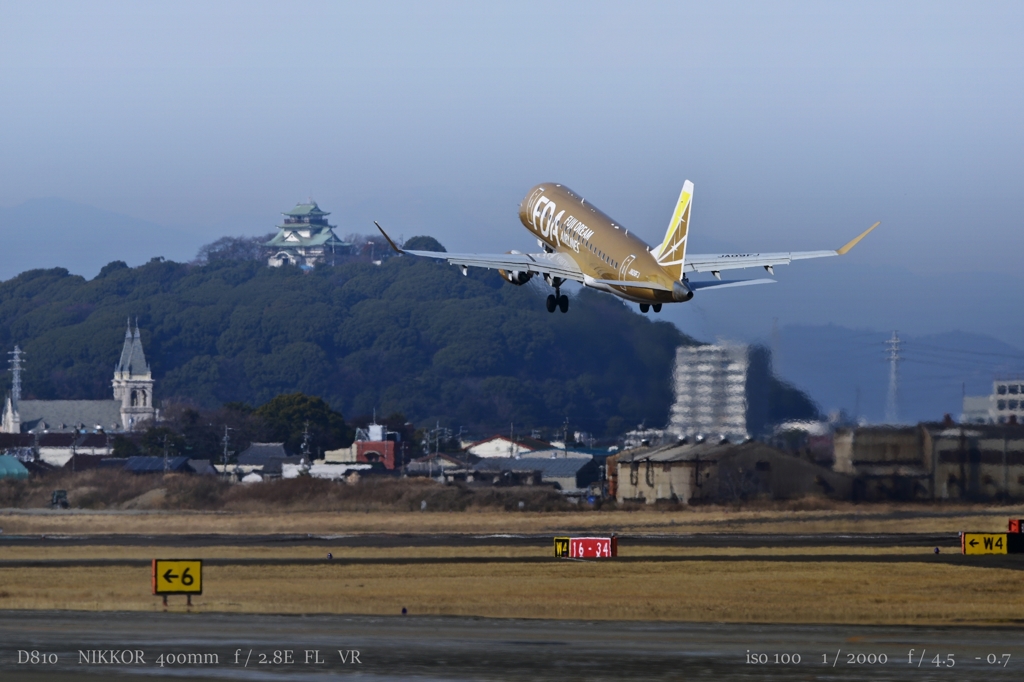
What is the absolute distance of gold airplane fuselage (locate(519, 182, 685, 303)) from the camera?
202 feet

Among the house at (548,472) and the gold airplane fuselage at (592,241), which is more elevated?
the gold airplane fuselage at (592,241)

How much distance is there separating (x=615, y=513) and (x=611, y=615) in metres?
59.7

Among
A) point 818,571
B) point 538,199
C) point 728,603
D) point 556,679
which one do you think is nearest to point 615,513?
point 538,199

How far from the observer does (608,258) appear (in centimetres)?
6412

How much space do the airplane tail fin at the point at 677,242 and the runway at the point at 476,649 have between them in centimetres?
2024

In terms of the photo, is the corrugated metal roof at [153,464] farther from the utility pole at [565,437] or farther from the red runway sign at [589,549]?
the red runway sign at [589,549]

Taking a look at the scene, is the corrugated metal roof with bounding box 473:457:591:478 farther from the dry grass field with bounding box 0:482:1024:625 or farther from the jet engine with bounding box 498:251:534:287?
the jet engine with bounding box 498:251:534:287

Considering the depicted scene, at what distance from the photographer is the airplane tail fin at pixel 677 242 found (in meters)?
60.8

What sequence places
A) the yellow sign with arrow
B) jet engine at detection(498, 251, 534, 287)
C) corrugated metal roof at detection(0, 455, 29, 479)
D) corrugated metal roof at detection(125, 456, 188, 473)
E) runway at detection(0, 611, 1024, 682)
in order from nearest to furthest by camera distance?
runway at detection(0, 611, 1024, 682) < the yellow sign with arrow < jet engine at detection(498, 251, 534, 287) < corrugated metal roof at detection(0, 455, 29, 479) < corrugated metal roof at detection(125, 456, 188, 473)

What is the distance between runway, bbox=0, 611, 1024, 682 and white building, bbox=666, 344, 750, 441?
43.3 meters

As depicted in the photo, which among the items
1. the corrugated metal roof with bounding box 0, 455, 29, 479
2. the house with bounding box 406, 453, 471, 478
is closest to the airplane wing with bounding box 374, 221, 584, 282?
the house with bounding box 406, 453, 471, 478

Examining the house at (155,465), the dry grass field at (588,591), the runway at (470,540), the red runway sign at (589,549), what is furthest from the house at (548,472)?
the dry grass field at (588,591)

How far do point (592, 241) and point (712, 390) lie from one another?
26.5 meters

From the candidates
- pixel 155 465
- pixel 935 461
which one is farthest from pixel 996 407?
Result: pixel 155 465
